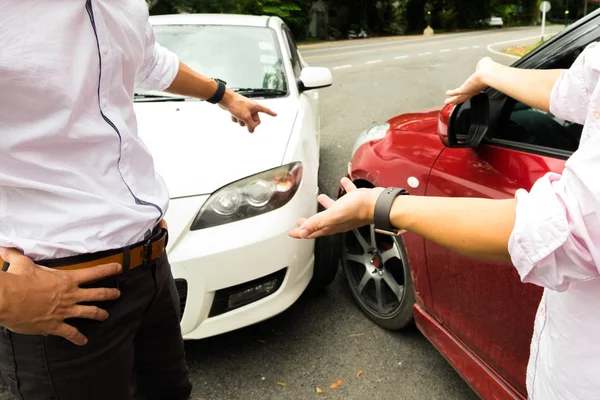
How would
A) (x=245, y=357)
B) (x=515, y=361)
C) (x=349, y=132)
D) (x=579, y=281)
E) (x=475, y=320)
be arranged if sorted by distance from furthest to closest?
1. (x=349, y=132)
2. (x=245, y=357)
3. (x=475, y=320)
4. (x=515, y=361)
5. (x=579, y=281)

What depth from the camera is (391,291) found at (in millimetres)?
2701

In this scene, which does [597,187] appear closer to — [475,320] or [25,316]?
[25,316]

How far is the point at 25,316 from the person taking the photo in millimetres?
988

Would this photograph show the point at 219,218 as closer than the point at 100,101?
No

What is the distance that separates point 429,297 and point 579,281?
1223 mm

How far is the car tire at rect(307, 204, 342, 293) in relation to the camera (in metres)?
2.63

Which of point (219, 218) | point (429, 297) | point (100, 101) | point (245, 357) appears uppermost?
point (100, 101)

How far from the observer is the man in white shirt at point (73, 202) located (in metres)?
0.99

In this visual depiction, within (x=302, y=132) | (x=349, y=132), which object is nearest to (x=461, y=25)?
(x=349, y=132)

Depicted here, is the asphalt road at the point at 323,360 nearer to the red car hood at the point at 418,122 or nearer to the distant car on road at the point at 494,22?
the red car hood at the point at 418,122

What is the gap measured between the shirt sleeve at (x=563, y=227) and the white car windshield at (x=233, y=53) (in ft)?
8.19

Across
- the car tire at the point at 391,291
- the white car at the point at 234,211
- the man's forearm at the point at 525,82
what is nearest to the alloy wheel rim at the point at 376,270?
the car tire at the point at 391,291

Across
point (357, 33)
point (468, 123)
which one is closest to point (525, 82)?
point (468, 123)

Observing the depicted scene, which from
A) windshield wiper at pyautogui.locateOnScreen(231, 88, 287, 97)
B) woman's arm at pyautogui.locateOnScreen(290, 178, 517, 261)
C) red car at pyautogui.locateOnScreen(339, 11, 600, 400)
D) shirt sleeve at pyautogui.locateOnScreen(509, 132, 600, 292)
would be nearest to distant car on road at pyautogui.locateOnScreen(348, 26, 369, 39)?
windshield wiper at pyautogui.locateOnScreen(231, 88, 287, 97)
